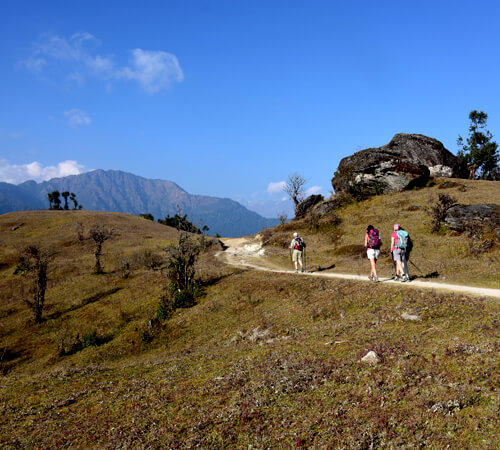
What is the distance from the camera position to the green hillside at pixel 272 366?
8266mm

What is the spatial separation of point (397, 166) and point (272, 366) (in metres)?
55.7

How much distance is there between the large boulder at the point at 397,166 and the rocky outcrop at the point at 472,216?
20747mm

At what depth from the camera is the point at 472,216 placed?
36500 mm

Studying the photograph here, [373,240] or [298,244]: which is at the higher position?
[373,240]

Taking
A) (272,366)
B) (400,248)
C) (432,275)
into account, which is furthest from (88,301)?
(432,275)

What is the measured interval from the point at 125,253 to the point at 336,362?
57530 millimetres

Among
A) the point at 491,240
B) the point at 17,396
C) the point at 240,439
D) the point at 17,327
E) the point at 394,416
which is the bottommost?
the point at 17,327

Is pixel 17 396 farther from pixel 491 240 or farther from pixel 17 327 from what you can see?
pixel 491 240

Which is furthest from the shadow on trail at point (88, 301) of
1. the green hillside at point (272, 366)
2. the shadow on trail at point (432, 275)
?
the shadow on trail at point (432, 275)

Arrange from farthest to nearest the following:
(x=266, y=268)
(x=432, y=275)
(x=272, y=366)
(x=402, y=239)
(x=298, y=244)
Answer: (x=266, y=268)
(x=298, y=244)
(x=432, y=275)
(x=402, y=239)
(x=272, y=366)

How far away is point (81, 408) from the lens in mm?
11820

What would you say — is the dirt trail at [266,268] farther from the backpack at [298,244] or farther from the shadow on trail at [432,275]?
the backpack at [298,244]

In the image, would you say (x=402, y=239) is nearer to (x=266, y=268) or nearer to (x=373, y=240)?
(x=373, y=240)

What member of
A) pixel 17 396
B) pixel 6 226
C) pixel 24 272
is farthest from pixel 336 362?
pixel 6 226
